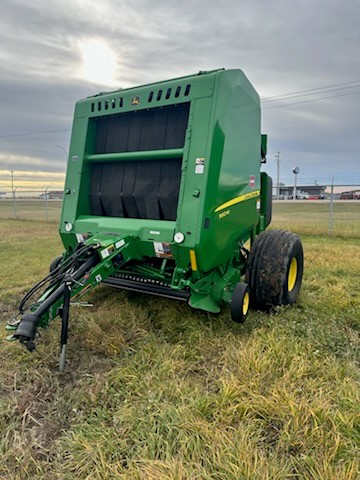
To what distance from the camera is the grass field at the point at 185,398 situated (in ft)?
6.48

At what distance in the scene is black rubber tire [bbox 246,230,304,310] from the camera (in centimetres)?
391

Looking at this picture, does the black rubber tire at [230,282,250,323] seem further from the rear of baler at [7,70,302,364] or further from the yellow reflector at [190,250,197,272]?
the yellow reflector at [190,250,197,272]

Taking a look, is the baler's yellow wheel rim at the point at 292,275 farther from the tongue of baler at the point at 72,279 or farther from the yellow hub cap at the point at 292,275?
the tongue of baler at the point at 72,279

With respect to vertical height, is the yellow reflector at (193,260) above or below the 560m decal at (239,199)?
below

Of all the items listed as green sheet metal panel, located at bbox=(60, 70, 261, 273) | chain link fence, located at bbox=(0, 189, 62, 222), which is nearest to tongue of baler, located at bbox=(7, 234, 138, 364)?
green sheet metal panel, located at bbox=(60, 70, 261, 273)

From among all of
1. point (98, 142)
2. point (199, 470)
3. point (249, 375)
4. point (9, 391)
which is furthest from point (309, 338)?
point (98, 142)

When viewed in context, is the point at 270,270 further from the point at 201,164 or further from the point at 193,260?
the point at 201,164

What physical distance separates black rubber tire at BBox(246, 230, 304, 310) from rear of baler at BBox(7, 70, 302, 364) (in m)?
0.01

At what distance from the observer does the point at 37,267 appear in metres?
6.96

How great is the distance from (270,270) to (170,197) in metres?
1.29

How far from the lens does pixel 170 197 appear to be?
3.72 meters

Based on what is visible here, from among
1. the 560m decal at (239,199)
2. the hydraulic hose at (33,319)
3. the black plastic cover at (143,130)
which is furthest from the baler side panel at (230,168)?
the hydraulic hose at (33,319)

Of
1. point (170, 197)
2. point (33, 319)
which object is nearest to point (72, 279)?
point (33, 319)

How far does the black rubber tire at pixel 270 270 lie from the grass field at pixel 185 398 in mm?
172
